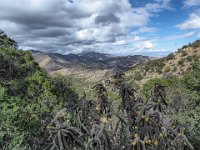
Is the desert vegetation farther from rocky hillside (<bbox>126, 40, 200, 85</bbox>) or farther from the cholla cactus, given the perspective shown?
rocky hillside (<bbox>126, 40, 200, 85</bbox>)

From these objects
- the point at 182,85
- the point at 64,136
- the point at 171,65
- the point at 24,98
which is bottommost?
the point at 182,85

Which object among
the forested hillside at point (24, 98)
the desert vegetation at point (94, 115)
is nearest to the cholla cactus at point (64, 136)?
the desert vegetation at point (94, 115)

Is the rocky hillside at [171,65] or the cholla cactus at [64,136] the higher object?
the cholla cactus at [64,136]

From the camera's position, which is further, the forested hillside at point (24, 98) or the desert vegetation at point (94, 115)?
the forested hillside at point (24, 98)

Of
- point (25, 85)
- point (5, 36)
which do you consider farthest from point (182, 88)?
point (5, 36)

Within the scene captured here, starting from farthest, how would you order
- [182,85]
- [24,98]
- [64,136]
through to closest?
[182,85] < [24,98] < [64,136]

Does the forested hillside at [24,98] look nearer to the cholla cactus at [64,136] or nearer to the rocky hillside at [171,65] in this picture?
the cholla cactus at [64,136]

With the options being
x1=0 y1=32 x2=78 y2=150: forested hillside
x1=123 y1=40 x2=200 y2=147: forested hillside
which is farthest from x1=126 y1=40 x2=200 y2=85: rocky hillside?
x1=0 y1=32 x2=78 y2=150: forested hillside

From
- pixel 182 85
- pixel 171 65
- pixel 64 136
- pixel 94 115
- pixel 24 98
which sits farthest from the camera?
pixel 171 65

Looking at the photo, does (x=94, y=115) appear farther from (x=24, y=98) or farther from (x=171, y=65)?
(x=171, y=65)

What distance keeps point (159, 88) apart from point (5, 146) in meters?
15.4

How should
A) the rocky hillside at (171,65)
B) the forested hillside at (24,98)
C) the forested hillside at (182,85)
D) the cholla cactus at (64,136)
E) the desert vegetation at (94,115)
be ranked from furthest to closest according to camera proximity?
the rocky hillside at (171,65)
the forested hillside at (182,85)
the forested hillside at (24,98)
the desert vegetation at (94,115)
the cholla cactus at (64,136)

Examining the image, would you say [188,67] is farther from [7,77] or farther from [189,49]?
[7,77]

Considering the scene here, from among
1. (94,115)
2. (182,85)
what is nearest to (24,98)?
(182,85)
